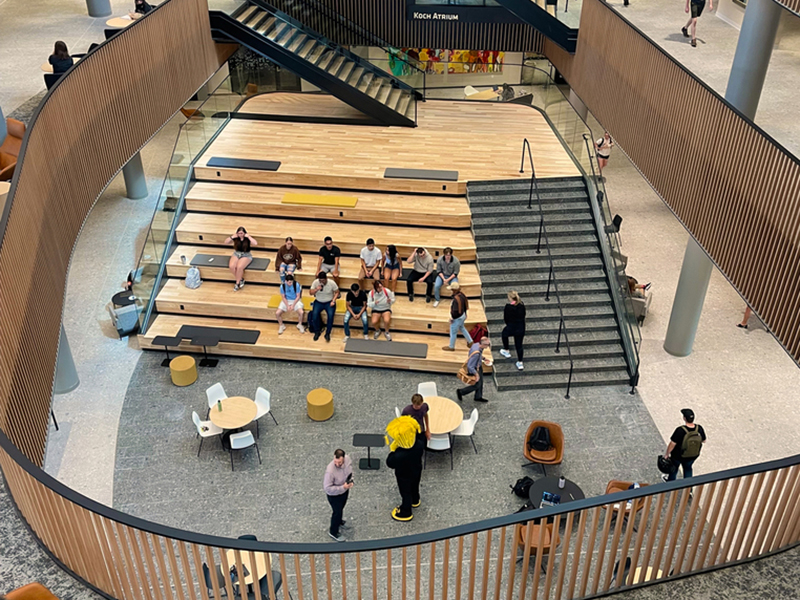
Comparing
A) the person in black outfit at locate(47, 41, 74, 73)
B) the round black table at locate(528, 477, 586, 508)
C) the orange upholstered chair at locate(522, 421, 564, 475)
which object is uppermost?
the person in black outfit at locate(47, 41, 74, 73)

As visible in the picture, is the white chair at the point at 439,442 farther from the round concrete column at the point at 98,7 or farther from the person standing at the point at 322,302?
the round concrete column at the point at 98,7

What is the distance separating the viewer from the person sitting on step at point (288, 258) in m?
12.9

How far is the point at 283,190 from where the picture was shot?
1516cm

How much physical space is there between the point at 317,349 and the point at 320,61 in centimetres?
708

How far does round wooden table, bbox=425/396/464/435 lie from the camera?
10367 millimetres

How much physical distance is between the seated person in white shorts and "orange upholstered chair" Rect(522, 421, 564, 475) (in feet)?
14.6

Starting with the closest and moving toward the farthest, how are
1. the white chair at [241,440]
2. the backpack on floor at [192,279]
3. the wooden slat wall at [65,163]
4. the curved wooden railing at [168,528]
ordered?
the curved wooden railing at [168,528], the wooden slat wall at [65,163], the white chair at [241,440], the backpack on floor at [192,279]

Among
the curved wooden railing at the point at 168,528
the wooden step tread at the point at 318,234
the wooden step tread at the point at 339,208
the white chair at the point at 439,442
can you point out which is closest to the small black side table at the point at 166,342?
the wooden step tread at the point at 318,234

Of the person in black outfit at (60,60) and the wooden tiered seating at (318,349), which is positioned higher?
the person in black outfit at (60,60)

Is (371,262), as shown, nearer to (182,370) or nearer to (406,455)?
(182,370)

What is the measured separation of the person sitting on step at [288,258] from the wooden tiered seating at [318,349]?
1.02 m

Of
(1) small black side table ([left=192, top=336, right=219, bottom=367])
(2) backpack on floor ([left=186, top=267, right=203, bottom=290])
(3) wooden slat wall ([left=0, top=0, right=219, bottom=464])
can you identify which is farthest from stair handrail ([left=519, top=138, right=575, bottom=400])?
(3) wooden slat wall ([left=0, top=0, right=219, bottom=464])

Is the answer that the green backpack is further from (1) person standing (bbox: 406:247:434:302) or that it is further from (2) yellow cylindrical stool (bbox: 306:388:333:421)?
(1) person standing (bbox: 406:247:434:302)

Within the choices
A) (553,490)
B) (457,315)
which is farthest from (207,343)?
(553,490)
